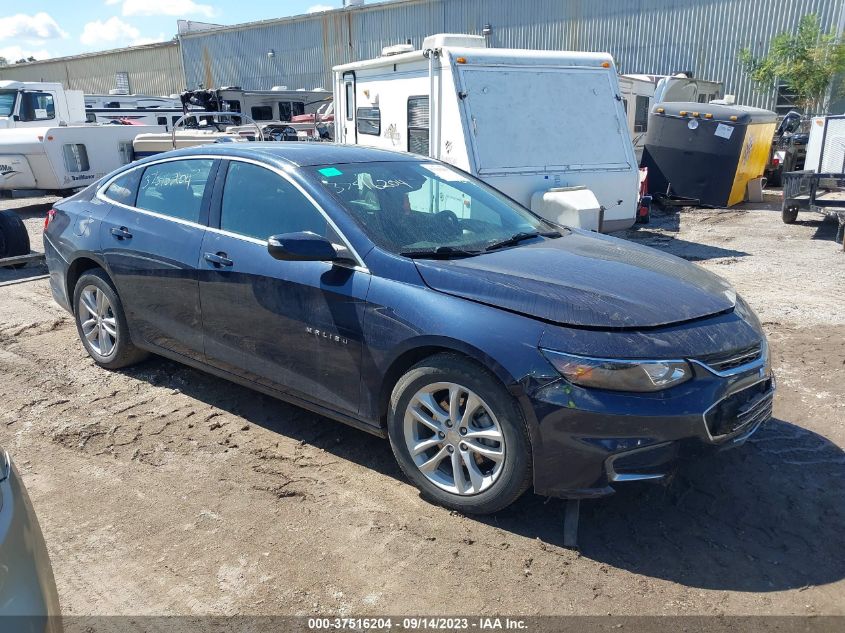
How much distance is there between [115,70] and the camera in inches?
1758

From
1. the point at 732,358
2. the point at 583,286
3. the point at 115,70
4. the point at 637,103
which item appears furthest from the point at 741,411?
the point at 115,70

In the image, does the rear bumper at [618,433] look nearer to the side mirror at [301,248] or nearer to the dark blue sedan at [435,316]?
the dark blue sedan at [435,316]

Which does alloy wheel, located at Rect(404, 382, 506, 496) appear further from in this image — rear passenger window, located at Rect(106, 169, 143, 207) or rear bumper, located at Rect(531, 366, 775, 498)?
rear passenger window, located at Rect(106, 169, 143, 207)

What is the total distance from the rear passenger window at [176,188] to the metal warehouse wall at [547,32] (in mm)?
22470

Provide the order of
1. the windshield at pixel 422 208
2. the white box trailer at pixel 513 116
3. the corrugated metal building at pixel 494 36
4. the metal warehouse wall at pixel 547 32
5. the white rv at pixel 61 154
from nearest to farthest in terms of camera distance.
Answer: the windshield at pixel 422 208 < the white box trailer at pixel 513 116 < the white rv at pixel 61 154 < the metal warehouse wall at pixel 547 32 < the corrugated metal building at pixel 494 36

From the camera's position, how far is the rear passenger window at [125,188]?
4844 mm

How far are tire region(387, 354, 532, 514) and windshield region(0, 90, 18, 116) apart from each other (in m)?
15.4

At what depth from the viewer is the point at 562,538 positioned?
125 inches

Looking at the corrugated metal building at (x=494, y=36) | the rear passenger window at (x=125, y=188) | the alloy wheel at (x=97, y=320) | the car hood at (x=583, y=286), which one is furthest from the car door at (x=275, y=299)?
the corrugated metal building at (x=494, y=36)

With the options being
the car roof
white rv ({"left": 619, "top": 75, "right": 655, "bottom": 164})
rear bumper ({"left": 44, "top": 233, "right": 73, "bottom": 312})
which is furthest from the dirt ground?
white rv ({"left": 619, "top": 75, "right": 655, "bottom": 164})

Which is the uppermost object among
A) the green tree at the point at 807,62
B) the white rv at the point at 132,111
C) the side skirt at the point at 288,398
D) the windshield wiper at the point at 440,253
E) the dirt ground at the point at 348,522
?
the green tree at the point at 807,62

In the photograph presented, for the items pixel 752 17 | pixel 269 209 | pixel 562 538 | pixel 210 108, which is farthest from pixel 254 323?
pixel 752 17

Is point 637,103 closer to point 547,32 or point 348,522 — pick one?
point 547,32

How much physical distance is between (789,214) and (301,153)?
9.96 meters
